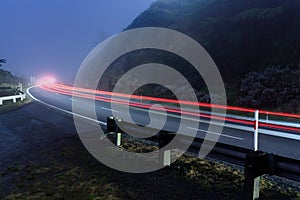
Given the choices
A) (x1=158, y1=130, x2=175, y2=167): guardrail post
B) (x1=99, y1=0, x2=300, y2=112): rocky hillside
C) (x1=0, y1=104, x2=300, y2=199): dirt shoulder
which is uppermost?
(x1=99, y1=0, x2=300, y2=112): rocky hillside

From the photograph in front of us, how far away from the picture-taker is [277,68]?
74.5 ft

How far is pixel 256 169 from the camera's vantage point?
501 cm

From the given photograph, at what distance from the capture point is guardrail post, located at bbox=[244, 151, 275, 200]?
5.00m

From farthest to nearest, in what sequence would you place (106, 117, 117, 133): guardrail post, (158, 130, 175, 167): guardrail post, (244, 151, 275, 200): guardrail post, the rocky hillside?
the rocky hillside, (106, 117, 117, 133): guardrail post, (158, 130, 175, 167): guardrail post, (244, 151, 275, 200): guardrail post

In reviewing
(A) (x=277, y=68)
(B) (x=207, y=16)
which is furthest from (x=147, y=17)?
(A) (x=277, y=68)

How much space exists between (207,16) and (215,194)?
131ft

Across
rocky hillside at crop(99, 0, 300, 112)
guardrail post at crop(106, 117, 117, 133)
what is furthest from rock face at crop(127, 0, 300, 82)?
guardrail post at crop(106, 117, 117, 133)

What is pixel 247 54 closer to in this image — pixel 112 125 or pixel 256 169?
pixel 112 125

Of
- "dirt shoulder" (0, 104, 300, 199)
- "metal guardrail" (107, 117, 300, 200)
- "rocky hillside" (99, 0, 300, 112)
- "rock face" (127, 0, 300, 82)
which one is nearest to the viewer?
"metal guardrail" (107, 117, 300, 200)

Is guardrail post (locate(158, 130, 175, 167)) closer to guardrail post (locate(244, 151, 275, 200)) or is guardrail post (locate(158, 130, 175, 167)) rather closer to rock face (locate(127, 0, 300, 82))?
guardrail post (locate(244, 151, 275, 200))

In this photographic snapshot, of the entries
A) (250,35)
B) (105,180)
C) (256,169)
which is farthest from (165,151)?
(250,35)

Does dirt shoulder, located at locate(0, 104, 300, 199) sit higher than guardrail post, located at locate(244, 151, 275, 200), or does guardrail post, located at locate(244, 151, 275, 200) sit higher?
guardrail post, located at locate(244, 151, 275, 200)

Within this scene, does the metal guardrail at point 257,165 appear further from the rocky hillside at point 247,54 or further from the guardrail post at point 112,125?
the rocky hillside at point 247,54

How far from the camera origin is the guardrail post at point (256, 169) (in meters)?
5.00
